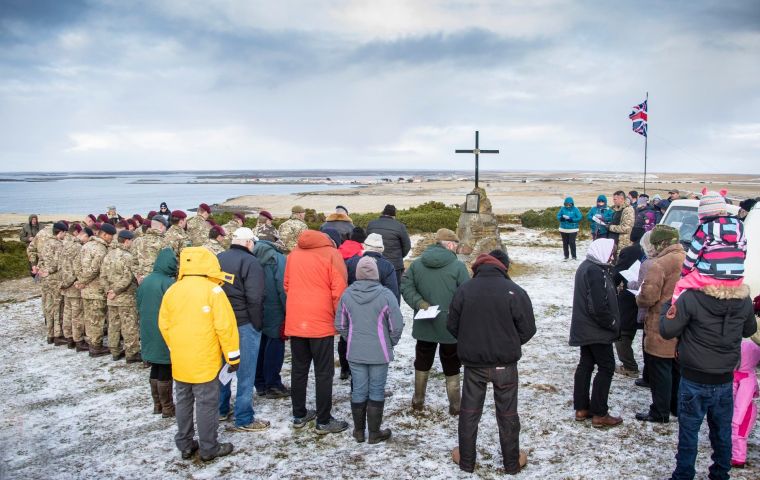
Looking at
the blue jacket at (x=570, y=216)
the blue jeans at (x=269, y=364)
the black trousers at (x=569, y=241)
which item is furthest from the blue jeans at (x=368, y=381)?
the black trousers at (x=569, y=241)

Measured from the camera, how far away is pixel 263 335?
6324 millimetres

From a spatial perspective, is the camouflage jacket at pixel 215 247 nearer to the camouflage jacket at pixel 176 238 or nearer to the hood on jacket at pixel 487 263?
the camouflage jacket at pixel 176 238

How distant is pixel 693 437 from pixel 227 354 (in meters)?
3.93

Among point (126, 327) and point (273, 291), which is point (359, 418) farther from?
point (126, 327)

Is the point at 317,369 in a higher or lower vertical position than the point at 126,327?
higher

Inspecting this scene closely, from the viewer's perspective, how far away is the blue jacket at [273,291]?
5.93 meters

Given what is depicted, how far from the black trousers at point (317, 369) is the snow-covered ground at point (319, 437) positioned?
32 centimetres

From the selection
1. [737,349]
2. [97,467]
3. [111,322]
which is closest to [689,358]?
[737,349]

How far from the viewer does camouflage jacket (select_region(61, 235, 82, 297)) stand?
27.1 feet

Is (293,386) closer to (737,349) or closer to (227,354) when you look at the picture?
(227,354)

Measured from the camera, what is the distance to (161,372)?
5.70 m

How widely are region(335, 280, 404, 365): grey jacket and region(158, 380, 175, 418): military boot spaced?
220cm

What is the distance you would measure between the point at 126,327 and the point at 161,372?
2190 millimetres

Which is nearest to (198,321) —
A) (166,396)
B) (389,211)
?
(166,396)
